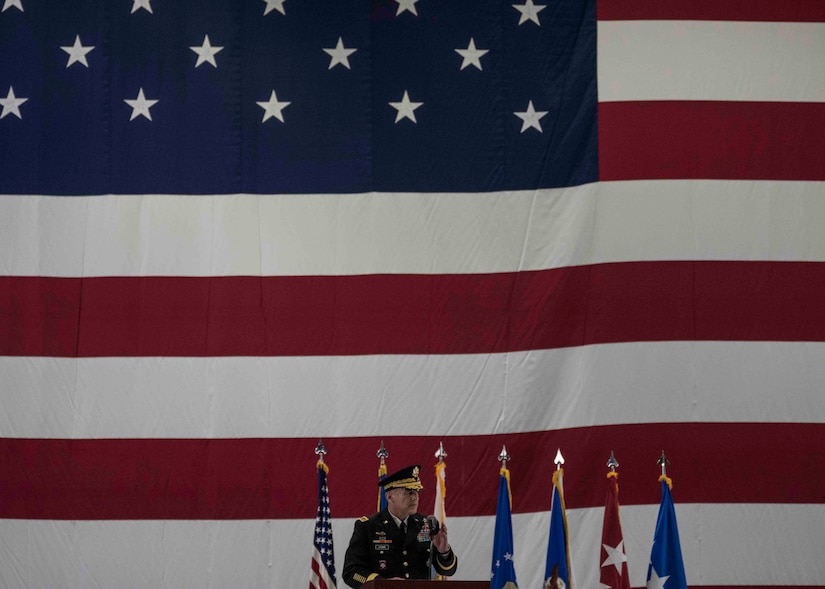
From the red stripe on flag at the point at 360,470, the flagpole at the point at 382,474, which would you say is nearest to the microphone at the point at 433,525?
the flagpole at the point at 382,474

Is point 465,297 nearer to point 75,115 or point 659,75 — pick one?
point 659,75

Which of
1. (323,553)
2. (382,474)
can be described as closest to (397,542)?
(323,553)

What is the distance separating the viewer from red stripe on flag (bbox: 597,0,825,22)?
653cm

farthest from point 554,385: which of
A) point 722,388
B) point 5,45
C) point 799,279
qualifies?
point 5,45

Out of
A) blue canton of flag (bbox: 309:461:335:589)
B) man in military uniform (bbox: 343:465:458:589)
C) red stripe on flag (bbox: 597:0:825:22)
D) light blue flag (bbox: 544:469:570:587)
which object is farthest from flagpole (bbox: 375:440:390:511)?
red stripe on flag (bbox: 597:0:825:22)

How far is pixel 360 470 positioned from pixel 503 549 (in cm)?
149

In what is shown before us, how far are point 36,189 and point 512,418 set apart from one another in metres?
2.63

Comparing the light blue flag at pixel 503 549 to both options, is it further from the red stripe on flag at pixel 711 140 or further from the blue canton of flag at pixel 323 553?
the red stripe on flag at pixel 711 140

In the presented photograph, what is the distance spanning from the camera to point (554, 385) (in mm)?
6219

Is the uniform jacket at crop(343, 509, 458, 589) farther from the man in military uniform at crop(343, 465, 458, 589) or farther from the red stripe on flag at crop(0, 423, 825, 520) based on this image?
the red stripe on flag at crop(0, 423, 825, 520)

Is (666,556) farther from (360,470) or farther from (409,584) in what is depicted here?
(360,470)

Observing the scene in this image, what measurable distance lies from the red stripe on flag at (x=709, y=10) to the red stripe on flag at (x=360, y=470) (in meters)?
2.07

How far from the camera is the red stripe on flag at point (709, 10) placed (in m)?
6.53

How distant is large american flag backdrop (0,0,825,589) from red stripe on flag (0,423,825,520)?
0.01 metres
